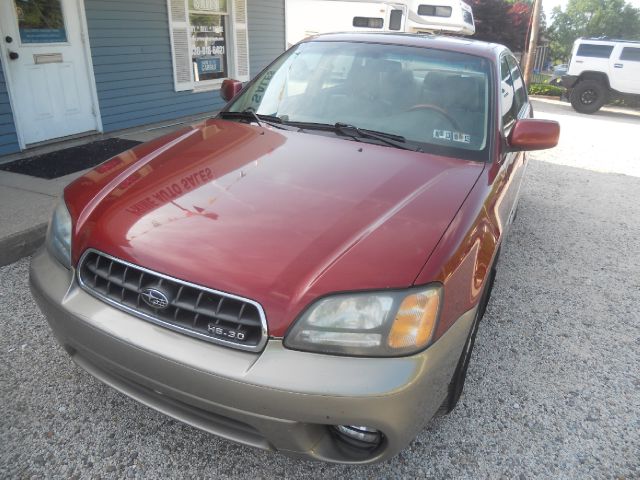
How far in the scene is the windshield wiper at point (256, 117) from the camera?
9.38ft

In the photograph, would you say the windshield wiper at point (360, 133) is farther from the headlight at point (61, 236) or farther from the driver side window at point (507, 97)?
the headlight at point (61, 236)

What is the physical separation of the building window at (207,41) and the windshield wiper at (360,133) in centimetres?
578

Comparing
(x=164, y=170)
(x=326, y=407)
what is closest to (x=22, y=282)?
(x=164, y=170)

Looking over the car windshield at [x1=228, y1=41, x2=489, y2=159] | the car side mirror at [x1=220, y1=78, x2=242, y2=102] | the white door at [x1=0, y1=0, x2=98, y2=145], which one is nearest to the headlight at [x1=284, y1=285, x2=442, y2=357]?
the car windshield at [x1=228, y1=41, x2=489, y2=159]

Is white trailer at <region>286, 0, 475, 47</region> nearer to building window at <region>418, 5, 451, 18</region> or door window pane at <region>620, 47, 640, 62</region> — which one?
building window at <region>418, 5, 451, 18</region>

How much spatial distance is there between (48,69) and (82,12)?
0.86 metres

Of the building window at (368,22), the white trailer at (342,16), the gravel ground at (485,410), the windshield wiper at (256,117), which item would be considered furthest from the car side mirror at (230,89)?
the building window at (368,22)

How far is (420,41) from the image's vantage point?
10.3 feet

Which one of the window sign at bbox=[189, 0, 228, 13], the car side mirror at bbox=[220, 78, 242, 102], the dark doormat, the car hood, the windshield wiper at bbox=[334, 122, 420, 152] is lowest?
the dark doormat

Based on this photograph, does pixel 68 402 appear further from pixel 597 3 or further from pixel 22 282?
pixel 597 3

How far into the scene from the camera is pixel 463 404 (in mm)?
2475

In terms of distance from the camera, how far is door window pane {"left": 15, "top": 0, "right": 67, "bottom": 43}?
5.53m

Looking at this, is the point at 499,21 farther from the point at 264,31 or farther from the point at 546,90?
the point at 264,31

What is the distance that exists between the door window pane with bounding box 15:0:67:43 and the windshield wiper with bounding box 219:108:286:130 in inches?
157
